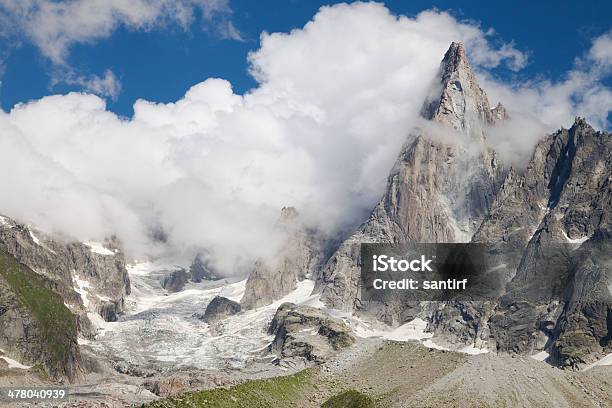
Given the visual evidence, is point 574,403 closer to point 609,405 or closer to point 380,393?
point 609,405

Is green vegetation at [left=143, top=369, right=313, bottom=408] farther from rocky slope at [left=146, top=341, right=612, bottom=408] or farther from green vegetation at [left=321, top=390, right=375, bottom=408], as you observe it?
green vegetation at [left=321, top=390, right=375, bottom=408]

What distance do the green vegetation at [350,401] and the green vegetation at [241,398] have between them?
8.24 m

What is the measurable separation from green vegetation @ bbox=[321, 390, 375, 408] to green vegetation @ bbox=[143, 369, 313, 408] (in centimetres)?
824

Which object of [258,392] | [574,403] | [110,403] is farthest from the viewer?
[258,392]

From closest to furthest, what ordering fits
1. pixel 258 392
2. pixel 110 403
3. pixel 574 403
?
1. pixel 110 403
2. pixel 574 403
3. pixel 258 392

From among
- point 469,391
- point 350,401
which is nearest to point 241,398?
point 350,401

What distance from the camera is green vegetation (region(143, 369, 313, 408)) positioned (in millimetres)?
159375

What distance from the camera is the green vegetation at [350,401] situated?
183 metres

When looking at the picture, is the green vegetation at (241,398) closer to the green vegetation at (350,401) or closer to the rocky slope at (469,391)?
the rocky slope at (469,391)

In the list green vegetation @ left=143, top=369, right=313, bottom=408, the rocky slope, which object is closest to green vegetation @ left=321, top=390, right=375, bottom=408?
the rocky slope

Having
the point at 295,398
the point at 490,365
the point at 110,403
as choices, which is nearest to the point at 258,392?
Result: the point at 295,398

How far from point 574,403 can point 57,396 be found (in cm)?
11810

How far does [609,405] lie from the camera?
180000 millimetres

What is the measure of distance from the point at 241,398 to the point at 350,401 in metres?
26.1
